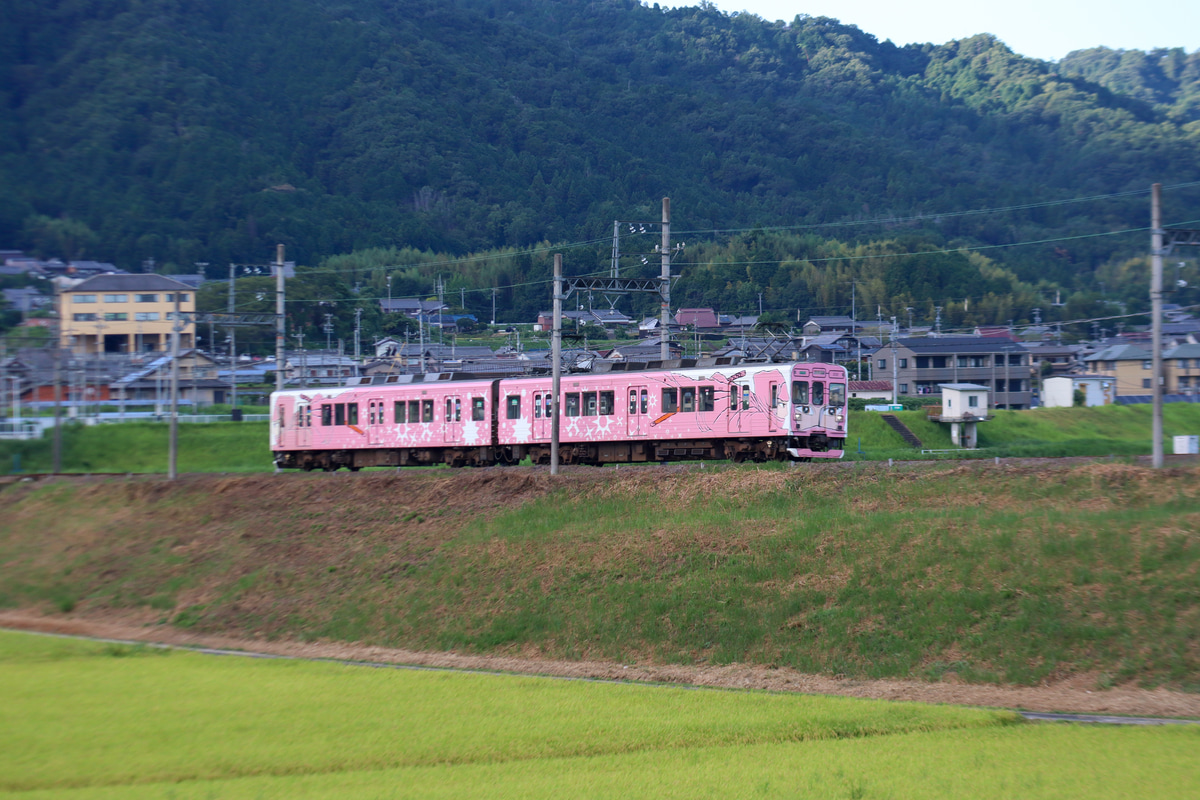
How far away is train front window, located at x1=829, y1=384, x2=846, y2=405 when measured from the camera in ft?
86.3

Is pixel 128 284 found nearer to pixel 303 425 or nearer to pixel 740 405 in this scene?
pixel 303 425

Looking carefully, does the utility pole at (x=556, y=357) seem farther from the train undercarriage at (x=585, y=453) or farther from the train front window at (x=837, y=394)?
the train front window at (x=837, y=394)

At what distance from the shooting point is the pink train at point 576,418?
25.6 m

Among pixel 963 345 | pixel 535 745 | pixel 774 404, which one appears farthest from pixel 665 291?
pixel 963 345

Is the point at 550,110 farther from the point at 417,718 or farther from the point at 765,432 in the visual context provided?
the point at 417,718

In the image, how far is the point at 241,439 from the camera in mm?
43375

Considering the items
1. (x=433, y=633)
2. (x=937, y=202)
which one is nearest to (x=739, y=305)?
(x=433, y=633)

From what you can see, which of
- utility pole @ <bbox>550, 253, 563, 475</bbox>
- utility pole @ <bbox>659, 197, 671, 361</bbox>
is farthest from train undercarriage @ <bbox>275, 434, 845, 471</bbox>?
utility pole @ <bbox>550, 253, 563, 475</bbox>

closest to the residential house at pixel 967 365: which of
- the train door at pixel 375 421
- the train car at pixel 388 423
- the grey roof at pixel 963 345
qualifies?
the grey roof at pixel 963 345

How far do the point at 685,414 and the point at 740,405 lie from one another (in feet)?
5.79

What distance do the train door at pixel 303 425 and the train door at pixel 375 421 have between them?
2772 mm

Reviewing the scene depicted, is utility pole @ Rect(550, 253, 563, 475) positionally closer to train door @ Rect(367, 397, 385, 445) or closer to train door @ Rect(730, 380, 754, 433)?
train door @ Rect(730, 380, 754, 433)

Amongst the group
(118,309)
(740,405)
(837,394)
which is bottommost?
(740,405)

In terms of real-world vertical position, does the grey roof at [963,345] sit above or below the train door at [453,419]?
above
